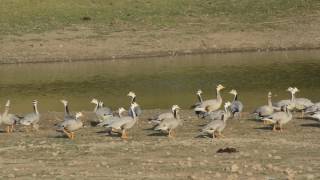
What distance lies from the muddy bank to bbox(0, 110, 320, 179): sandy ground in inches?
1192

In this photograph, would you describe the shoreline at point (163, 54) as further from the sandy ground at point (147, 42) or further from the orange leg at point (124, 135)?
the orange leg at point (124, 135)

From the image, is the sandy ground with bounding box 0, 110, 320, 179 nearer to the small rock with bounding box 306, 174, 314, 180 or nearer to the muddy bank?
the small rock with bounding box 306, 174, 314, 180

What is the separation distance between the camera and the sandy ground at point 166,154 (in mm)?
17141

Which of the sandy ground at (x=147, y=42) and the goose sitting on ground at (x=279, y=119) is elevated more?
the sandy ground at (x=147, y=42)

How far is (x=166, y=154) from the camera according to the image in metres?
20.0

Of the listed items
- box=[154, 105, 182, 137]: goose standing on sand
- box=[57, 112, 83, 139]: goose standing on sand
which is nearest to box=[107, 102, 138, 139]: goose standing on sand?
box=[154, 105, 182, 137]: goose standing on sand

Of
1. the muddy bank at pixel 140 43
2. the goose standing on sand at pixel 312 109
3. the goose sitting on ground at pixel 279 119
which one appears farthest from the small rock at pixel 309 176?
the muddy bank at pixel 140 43

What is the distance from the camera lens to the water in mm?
35594

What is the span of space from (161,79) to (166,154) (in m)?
22.3

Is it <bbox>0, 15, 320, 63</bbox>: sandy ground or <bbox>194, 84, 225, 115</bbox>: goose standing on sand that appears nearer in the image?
<bbox>194, 84, 225, 115</bbox>: goose standing on sand

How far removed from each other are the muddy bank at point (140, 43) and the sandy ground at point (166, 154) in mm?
30282

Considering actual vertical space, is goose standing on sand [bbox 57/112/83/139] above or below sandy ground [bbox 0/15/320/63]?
below

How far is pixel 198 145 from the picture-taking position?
2139cm

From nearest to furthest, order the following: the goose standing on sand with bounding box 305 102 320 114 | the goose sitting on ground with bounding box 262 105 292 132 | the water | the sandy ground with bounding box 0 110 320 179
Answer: the sandy ground with bounding box 0 110 320 179
the goose sitting on ground with bounding box 262 105 292 132
the goose standing on sand with bounding box 305 102 320 114
the water
